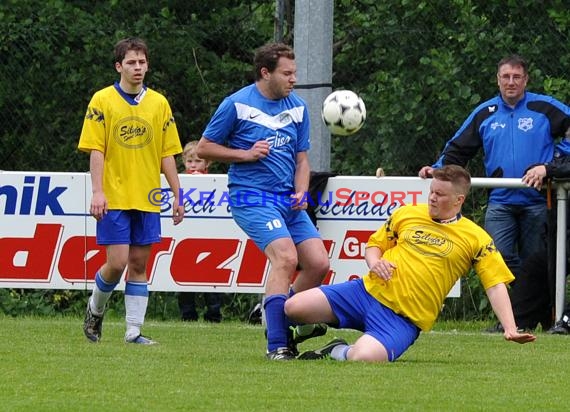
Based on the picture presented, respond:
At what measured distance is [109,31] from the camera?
48.2 feet

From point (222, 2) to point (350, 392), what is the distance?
28.6ft

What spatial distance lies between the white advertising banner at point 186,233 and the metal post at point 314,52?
75 cm

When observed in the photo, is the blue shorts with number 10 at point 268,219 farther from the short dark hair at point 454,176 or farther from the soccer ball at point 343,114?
the soccer ball at point 343,114

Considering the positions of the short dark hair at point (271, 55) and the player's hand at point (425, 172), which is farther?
the player's hand at point (425, 172)

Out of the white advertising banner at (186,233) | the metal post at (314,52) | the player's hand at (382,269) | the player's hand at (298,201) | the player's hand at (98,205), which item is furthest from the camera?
the metal post at (314,52)

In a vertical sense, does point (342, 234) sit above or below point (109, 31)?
below

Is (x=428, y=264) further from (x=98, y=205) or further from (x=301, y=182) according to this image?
(x=98, y=205)

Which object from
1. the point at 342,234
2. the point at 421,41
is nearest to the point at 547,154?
the point at 342,234

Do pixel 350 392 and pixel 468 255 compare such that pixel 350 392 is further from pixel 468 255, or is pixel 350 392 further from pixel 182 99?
pixel 182 99

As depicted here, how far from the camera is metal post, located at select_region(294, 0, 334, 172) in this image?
489 inches

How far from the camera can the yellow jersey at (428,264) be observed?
27.5 feet

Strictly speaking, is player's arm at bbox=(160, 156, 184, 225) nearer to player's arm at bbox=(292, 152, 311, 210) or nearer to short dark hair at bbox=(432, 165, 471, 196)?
player's arm at bbox=(292, 152, 311, 210)

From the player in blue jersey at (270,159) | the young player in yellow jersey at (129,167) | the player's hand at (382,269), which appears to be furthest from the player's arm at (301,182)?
the young player in yellow jersey at (129,167)

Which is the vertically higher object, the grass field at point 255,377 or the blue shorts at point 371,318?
the blue shorts at point 371,318
